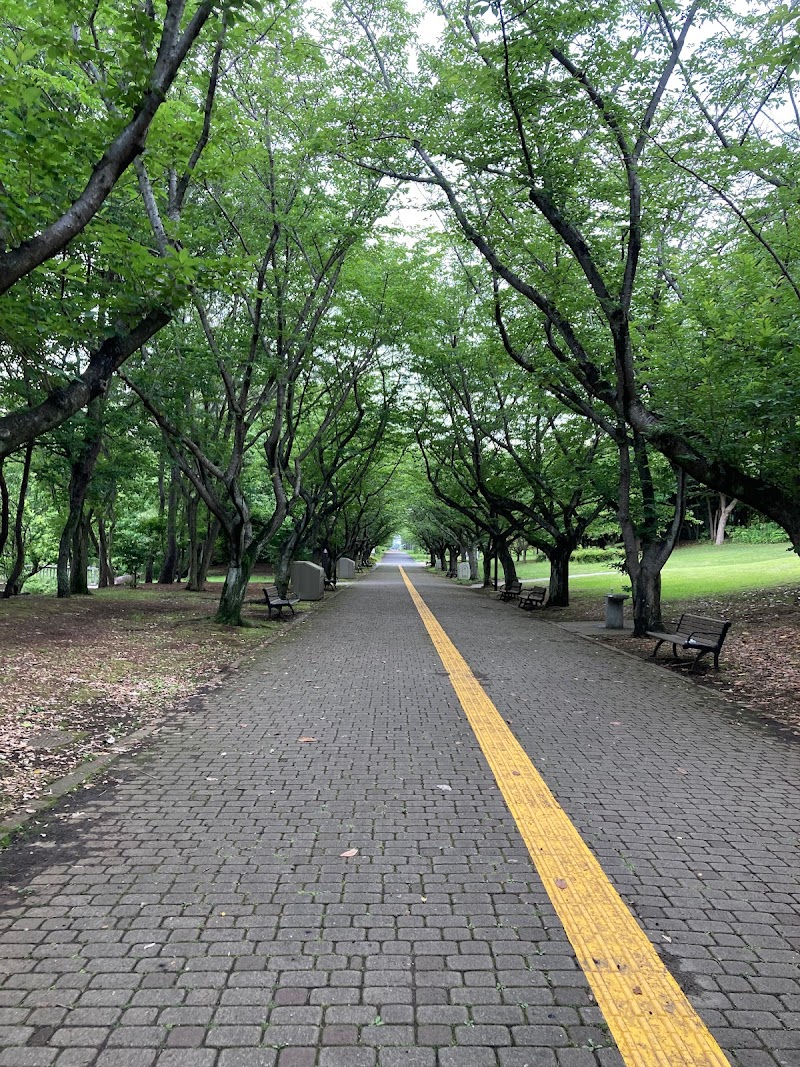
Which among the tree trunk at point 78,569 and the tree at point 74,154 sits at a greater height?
the tree at point 74,154

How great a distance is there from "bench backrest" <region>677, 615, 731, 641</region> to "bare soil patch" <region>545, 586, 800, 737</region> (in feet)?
1.47

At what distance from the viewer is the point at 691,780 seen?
16.4ft

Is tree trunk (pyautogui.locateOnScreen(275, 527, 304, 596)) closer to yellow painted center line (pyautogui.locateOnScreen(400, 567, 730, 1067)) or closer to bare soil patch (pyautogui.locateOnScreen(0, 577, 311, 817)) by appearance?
bare soil patch (pyautogui.locateOnScreen(0, 577, 311, 817))

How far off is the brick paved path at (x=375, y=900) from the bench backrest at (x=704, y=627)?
3148mm

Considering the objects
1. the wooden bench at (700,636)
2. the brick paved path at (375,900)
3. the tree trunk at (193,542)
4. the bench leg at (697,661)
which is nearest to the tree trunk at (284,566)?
the tree trunk at (193,542)

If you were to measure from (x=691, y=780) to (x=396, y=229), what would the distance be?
12.7 m

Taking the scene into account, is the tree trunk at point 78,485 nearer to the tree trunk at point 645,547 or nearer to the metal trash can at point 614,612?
the tree trunk at point 645,547

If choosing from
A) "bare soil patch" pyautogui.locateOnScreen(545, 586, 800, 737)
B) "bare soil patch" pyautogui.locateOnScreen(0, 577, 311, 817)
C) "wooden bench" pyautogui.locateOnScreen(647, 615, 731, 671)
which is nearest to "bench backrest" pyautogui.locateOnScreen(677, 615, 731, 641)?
"wooden bench" pyautogui.locateOnScreen(647, 615, 731, 671)

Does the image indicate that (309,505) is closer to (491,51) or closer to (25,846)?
(491,51)

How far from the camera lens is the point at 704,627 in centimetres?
1023

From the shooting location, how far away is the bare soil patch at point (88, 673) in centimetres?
529

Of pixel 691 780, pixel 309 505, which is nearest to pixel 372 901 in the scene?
pixel 691 780

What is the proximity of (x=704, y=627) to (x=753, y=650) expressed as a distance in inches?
47.5

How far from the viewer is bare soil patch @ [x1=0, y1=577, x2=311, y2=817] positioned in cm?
529
